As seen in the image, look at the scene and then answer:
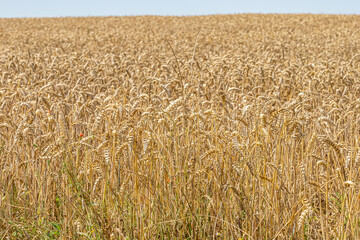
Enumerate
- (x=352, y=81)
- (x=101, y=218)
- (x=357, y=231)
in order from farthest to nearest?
(x=352, y=81)
(x=101, y=218)
(x=357, y=231)

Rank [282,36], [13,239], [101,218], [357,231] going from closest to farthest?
[357,231], [101,218], [13,239], [282,36]

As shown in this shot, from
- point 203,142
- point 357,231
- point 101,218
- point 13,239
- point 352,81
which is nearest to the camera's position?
point 357,231

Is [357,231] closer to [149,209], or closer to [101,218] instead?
[149,209]

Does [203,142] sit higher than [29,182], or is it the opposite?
[203,142]

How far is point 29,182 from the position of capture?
3160mm

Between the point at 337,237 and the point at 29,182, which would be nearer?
the point at 337,237

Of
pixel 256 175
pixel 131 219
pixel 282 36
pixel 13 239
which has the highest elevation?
pixel 282 36

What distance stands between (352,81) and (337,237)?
184 inches

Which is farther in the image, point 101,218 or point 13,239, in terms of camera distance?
point 13,239

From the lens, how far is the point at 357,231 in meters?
2.10

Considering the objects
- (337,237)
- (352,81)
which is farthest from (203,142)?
(352,81)

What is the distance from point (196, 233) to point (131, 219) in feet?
1.27

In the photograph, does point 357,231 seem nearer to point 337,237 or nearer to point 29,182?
point 337,237

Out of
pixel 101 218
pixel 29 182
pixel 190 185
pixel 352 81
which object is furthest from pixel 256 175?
pixel 352 81
